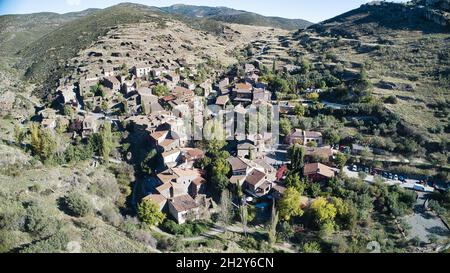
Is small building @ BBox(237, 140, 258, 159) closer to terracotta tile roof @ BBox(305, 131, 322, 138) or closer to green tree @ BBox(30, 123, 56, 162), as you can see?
terracotta tile roof @ BBox(305, 131, 322, 138)

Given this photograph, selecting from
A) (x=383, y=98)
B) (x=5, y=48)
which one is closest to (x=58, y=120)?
(x=383, y=98)

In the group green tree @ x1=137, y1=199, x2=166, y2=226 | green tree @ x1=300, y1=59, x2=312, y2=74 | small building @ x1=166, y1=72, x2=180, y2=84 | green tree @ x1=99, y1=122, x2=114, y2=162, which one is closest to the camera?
green tree @ x1=137, y1=199, x2=166, y2=226

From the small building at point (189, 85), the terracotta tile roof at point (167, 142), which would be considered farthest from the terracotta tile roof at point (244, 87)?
the terracotta tile roof at point (167, 142)

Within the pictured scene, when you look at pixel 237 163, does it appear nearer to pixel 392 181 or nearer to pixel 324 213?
pixel 324 213

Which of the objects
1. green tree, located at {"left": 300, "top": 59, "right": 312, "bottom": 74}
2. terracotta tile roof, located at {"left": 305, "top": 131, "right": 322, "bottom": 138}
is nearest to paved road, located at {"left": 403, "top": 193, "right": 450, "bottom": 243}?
terracotta tile roof, located at {"left": 305, "top": 131, "right": 322, "bottom": 138}

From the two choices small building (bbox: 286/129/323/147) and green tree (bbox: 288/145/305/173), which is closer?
green tree (bbox: 288/145/305/173)

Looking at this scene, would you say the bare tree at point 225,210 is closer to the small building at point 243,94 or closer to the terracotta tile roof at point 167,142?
the terracotta tile roof at point 167,142
